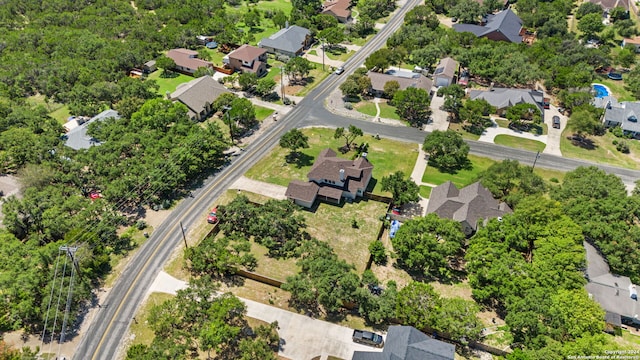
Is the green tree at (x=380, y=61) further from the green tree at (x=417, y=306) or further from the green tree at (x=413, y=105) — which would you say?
the green tree at (x=417, y=306)

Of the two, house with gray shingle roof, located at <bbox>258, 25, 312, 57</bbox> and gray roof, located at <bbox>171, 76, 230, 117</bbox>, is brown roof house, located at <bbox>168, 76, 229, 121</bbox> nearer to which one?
gray roof, located at <bbox>171, 76, 230, 117</bbox>

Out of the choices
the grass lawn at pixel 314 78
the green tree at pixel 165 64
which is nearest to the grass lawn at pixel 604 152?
the grass lawn at pixel 314 78

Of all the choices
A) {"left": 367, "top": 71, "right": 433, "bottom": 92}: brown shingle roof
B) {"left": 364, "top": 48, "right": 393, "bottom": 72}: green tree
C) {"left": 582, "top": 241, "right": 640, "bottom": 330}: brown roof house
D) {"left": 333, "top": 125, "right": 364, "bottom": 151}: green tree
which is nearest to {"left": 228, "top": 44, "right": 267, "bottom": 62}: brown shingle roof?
{"left": 364, "top": 48, "right": 393, "bottom": 72}: green tree

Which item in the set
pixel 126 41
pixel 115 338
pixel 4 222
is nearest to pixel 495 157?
pixel 115 338

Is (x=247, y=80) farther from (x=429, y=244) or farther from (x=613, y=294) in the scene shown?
(x=613, y=294)

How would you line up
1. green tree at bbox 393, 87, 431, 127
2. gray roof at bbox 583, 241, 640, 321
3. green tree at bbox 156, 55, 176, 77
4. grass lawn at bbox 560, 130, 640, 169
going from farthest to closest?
green tree at bbox 156, 55, 176, 77
green tree at bbox 393, 87, 431, 127
grass lawn at bbox 560, 130, 640, 169
gray roof at bbox 583, 241, 640, 321

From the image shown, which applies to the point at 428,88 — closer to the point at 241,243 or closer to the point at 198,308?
the point at 241,243

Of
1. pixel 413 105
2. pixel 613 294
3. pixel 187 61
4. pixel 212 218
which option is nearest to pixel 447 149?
pixel 413 105
